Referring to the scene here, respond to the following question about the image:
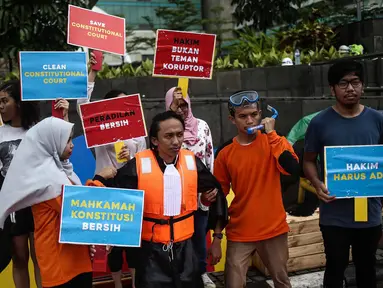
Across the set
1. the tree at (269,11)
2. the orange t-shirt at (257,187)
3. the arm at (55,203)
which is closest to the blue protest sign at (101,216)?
the arm at (55,203)

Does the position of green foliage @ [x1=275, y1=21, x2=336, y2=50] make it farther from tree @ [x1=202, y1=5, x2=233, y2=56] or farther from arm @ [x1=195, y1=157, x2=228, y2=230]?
arm @ [x1=195, y1=157, x2=228, y2=230]

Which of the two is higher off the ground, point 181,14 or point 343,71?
point 181,14

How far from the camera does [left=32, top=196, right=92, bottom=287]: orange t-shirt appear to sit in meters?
2.88

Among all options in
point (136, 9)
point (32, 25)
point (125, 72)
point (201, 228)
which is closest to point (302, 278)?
→ point (201, 228)

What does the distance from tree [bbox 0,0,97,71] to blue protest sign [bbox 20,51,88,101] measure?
12.3 ft

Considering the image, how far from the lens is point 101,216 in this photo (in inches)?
111

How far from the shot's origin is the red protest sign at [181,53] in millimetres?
3984

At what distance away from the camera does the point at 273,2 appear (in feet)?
44.9

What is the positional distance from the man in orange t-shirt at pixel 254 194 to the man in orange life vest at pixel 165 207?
0.34m

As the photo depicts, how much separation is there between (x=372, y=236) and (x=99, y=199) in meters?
1.77

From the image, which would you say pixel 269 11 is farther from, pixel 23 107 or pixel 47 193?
pixel 47 193

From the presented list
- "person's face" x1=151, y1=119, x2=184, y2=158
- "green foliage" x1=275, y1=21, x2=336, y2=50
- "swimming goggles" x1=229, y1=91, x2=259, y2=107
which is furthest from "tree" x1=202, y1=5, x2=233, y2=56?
"person's face" x1=151, y1=119, x2=184, y2=158

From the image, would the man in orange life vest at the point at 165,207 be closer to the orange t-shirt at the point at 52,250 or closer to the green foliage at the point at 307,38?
the orange t-shirt at the point at 52,250

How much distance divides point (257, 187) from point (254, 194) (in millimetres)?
51
